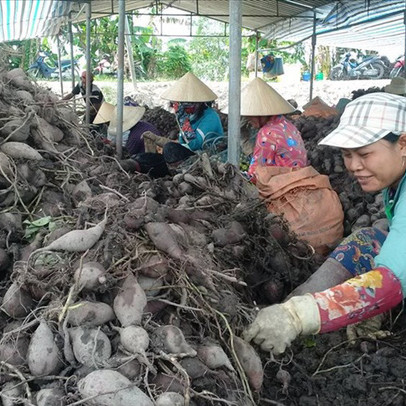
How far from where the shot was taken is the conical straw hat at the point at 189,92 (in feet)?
17.0

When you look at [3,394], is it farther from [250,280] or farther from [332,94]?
[332,94]

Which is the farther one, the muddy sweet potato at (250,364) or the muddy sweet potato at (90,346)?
the muddy sweet potato at (250,364)

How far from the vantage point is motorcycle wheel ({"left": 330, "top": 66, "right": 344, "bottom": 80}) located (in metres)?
20.0

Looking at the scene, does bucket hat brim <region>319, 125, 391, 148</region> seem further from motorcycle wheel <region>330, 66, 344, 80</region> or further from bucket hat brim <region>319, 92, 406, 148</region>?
motorcycle wheel <region>330, 66, 344, 80</region>

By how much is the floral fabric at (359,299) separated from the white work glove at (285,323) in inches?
1.3

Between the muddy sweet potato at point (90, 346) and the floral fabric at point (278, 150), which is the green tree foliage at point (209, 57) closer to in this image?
the floral fabric at point (278, 150)

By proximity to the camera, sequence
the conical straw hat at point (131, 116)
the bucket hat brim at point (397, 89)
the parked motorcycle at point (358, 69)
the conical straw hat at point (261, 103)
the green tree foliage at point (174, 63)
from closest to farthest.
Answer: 1. the conical straw hat at point (261, 103)
2. the conical straw hat at point (131, 116)
3. the bucket hat brim at point (397, 89)
4. the parked motorcycle at point (358, 69)
5. the green tree foliage at point (174, 63)

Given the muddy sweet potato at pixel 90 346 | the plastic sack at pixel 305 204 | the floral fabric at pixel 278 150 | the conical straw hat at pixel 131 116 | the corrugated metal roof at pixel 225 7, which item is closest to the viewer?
the muddy sweet potato at pixel 90 346

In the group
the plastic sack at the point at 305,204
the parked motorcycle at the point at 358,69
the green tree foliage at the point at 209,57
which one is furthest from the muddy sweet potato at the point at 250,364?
the green tree foliage at the point at 209,57

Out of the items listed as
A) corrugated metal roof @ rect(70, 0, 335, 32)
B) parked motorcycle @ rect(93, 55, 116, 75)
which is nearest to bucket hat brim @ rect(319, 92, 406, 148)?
corrugated metal roof @ rect(70, 0, 335, 32)

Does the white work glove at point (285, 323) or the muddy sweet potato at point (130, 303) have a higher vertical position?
the muddy sweet potato at point (130, 303)

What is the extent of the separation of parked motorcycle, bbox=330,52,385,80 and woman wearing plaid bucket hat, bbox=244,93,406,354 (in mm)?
17272

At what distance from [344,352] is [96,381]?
120 cm

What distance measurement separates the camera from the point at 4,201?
2748 mm
